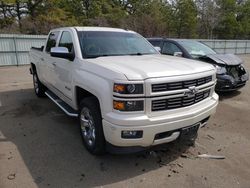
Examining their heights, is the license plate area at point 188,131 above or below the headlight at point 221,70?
below

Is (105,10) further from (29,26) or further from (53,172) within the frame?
(53,172)

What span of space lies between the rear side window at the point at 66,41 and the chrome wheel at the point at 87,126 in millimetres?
1195

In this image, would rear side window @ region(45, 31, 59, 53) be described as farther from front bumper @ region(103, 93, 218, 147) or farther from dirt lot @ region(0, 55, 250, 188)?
front bumper @ region(103, 93, 218, 147)

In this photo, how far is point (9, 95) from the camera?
7621mm

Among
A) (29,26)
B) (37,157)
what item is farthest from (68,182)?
(29,26)

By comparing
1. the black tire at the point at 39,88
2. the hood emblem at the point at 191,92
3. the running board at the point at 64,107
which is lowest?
the black tire at the point at 39,88

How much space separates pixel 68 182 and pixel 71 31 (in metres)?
2.68

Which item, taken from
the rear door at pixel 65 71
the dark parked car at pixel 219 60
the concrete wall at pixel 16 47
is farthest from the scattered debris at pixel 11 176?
the concrete wall at pixel 16 47

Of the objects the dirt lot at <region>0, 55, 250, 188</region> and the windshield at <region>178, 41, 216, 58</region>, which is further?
the windshield at <region>178, 41, 216, 58</region>

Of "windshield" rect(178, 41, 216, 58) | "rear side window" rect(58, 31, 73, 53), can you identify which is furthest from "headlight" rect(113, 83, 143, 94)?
"windshield" rect(178, 41, 216, 58)

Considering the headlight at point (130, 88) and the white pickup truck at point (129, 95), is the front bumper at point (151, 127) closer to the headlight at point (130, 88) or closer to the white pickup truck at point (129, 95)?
the white pickup truck at point (129, 95)

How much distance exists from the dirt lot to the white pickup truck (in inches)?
14.8

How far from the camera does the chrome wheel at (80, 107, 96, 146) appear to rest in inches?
145

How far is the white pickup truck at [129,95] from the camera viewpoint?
9.91ft
